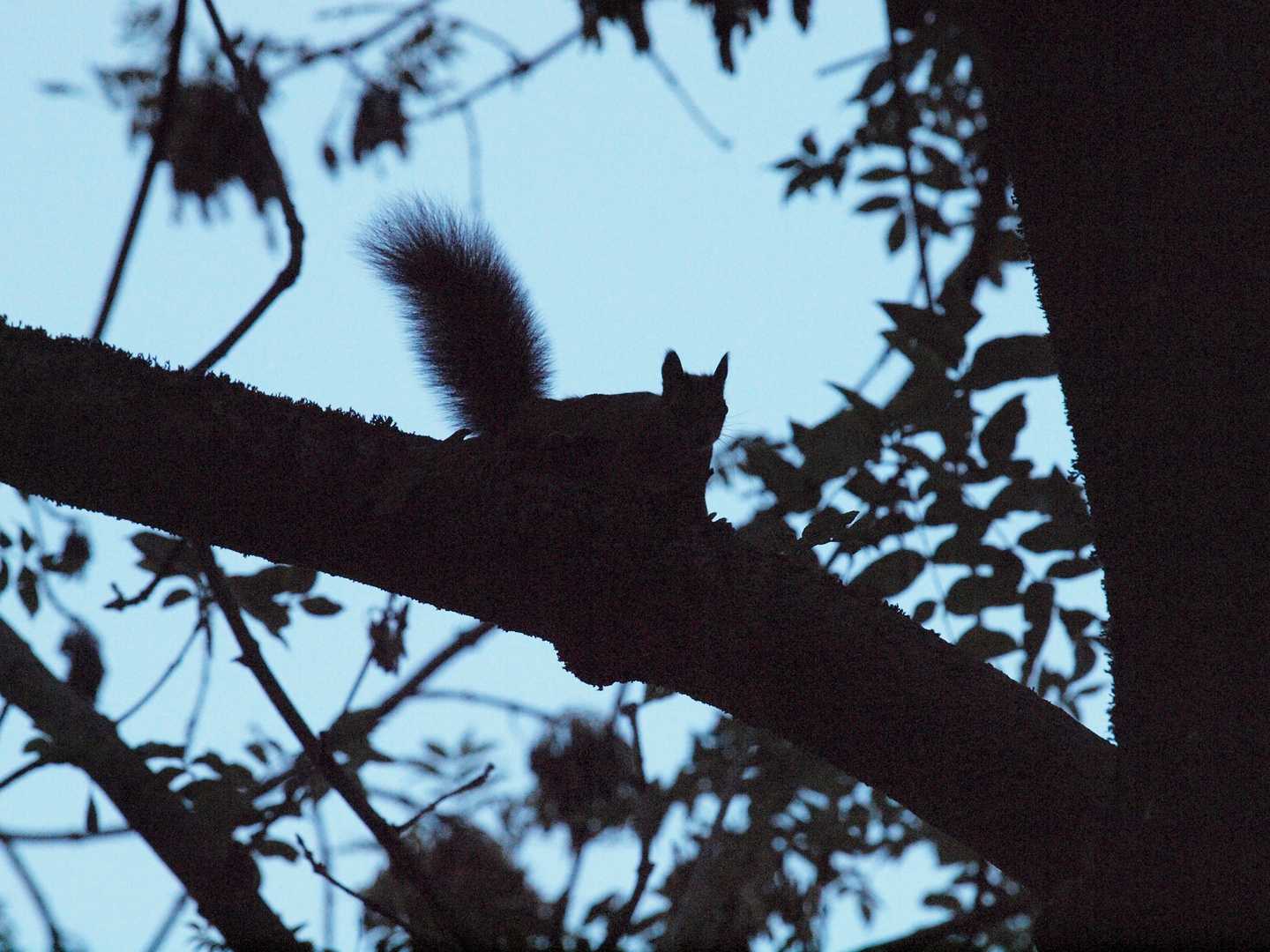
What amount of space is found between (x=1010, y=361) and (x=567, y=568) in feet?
3.87

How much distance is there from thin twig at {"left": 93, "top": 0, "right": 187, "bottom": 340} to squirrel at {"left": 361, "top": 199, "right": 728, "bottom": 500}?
0.54 m

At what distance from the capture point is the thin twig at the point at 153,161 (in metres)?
2.68

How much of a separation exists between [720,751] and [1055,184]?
227 cm

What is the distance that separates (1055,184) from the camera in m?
1.88

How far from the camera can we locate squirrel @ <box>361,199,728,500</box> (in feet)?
10.8

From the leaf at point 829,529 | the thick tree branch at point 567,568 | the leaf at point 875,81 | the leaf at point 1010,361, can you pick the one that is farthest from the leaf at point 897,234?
the thick tree branch at point 567,568

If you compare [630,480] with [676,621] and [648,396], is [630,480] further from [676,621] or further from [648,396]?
[676,621]

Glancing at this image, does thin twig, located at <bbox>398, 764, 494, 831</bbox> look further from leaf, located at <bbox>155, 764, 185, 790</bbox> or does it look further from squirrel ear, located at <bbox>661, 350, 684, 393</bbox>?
squirrel ear, located at <bbox>661, 350, 684, 393</bbox>

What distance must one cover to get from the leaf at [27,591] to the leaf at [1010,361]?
2.15 metres

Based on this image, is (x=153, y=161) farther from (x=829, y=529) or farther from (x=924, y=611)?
(x=924, y=611)

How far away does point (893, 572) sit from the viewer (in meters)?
2.57

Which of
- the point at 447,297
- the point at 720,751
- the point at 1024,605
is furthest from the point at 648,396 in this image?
the point at 1024,605

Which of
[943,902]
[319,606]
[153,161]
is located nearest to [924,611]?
[943,902]

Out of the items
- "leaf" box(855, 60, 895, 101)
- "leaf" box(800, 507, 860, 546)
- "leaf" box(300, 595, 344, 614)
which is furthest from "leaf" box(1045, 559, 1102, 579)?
"leaf" box(855, 60, 895, 101)
